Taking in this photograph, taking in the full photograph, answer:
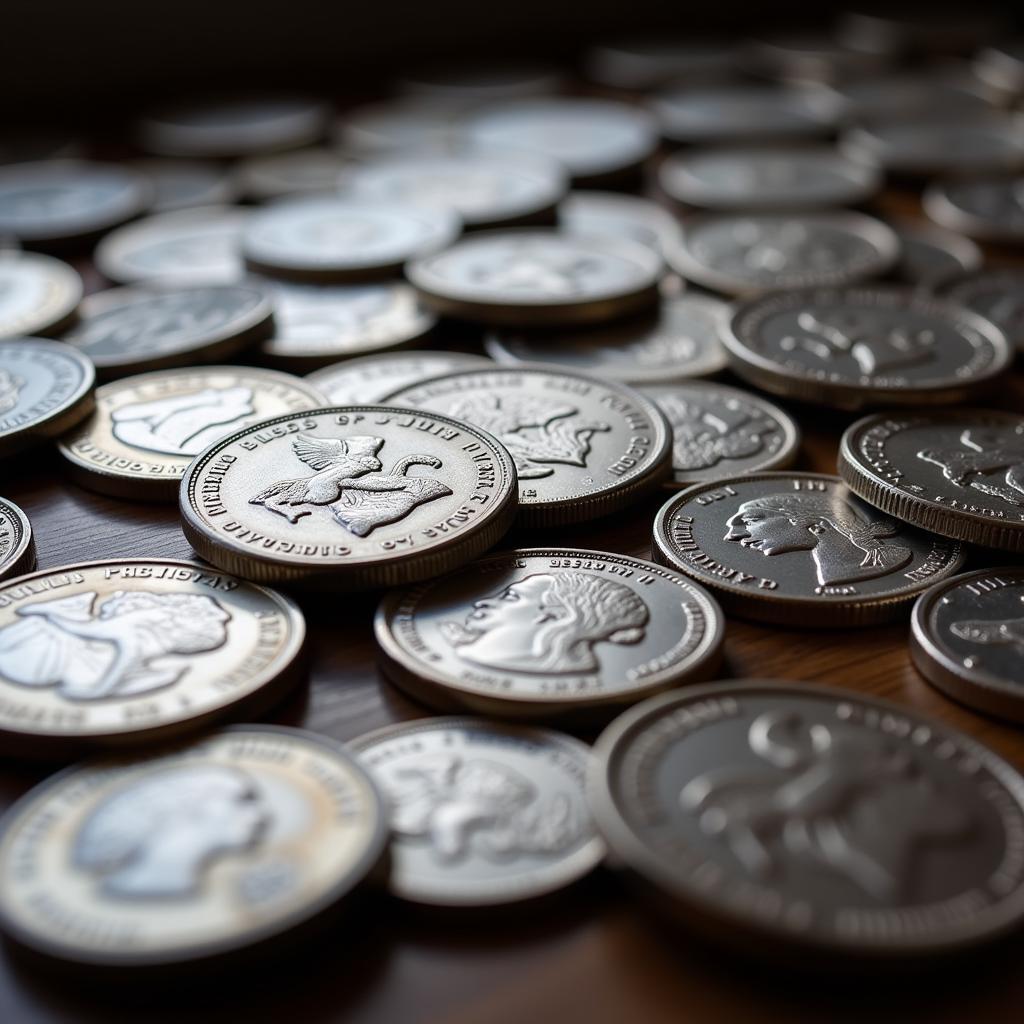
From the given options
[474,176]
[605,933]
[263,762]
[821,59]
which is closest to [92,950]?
[263,762]

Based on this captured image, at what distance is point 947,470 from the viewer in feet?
4.82

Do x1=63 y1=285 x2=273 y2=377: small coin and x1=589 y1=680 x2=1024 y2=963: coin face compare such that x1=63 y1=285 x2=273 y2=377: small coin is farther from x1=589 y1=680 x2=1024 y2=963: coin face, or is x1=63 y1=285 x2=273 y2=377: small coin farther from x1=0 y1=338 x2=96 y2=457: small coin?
x1=589 y1=680 x2=1024 y2=963: coin face

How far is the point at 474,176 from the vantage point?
2586mm

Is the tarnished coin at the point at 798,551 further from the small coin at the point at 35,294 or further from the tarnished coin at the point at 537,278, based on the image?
the small coin at the point at 35,294

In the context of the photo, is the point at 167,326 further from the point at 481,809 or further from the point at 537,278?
the point at 481,809

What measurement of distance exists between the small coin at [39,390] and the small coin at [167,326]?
70mm

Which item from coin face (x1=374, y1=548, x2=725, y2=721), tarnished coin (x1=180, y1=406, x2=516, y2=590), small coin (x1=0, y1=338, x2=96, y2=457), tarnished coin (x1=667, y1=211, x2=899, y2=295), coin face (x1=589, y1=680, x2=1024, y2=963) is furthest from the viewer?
tarnished coin (x1=667, y1=211, x2=899, y2=295)

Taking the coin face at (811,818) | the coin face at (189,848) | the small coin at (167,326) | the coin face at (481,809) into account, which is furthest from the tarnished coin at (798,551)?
the small coin at (167,326)

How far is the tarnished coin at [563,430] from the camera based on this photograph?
4.75 feet

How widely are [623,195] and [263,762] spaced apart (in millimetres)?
1982

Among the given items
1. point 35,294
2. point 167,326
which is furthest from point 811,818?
point 35,294

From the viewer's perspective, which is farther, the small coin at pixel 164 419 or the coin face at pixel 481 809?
the small coin at pixel 164 419

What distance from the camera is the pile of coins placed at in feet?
3.08

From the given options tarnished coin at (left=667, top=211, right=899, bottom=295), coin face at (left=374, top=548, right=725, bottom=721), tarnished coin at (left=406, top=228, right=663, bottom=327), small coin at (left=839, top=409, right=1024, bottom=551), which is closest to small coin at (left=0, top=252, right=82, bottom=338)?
tarnished coin at (left=406, top=228, right=663, bottom=327)
